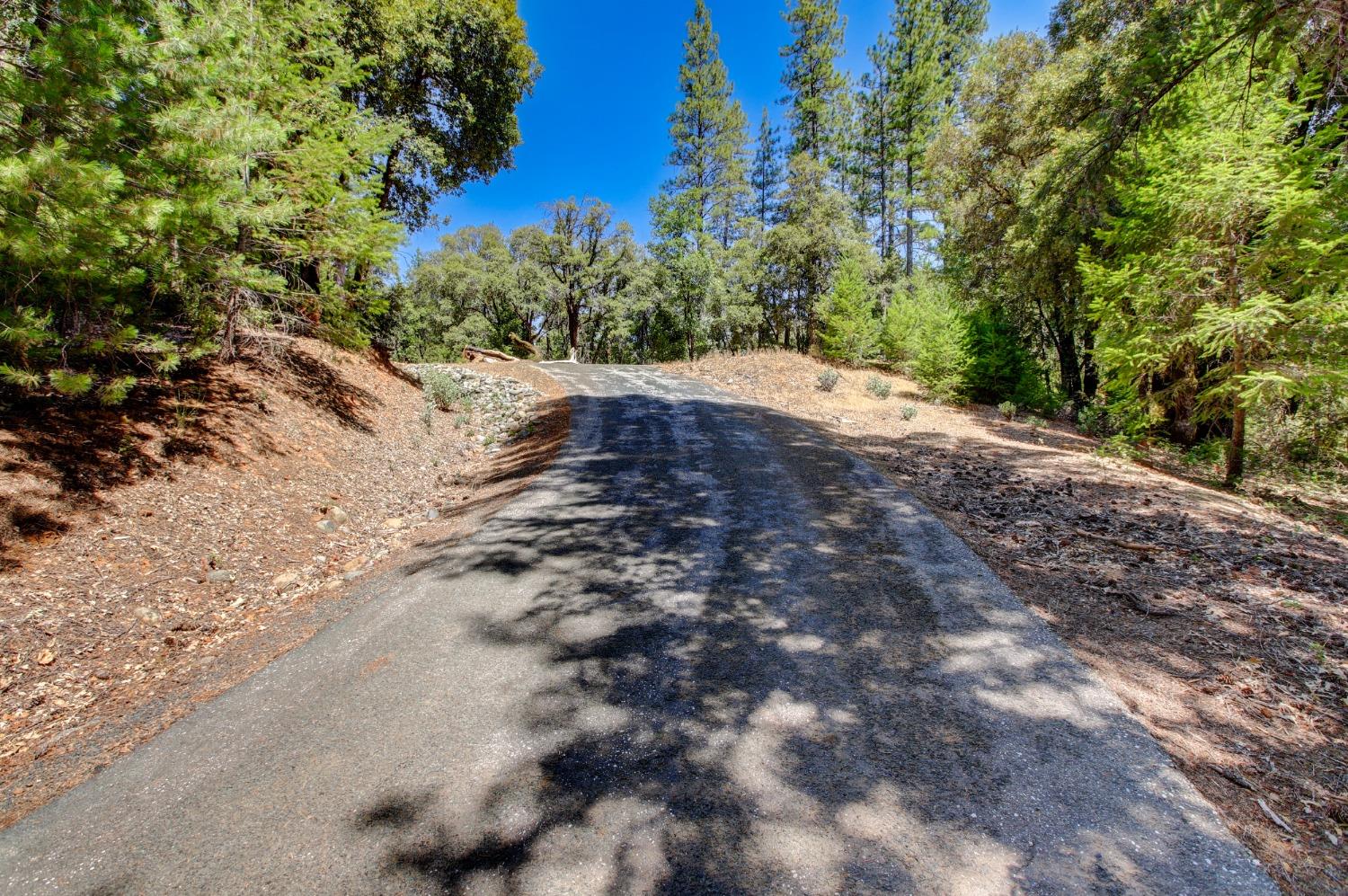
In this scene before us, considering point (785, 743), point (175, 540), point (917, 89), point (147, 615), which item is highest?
point (917, 89)

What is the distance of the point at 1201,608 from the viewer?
392cm

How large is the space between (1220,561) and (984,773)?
4.33m

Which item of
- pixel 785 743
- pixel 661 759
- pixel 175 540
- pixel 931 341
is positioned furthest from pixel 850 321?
pixel 175 540

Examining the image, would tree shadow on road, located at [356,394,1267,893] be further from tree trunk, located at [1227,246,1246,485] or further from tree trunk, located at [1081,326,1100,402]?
tree trunk, located at [1081,326,1100,402]

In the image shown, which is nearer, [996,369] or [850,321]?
[996,369]

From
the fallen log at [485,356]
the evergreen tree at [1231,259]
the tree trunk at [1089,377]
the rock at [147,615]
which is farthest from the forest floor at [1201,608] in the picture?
the fallen log at [485,356]

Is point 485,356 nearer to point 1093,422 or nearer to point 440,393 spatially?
point 440,393

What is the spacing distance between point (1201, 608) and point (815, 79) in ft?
102

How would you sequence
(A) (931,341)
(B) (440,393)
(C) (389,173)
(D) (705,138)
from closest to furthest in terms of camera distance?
(B) (440,393)
(C) (389,173)
(A) (931,341)
(D) (705,138)

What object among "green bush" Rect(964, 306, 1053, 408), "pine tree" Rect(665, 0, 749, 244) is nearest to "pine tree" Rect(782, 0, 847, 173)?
"pine tree" Rect(665, 0, 749, 244)

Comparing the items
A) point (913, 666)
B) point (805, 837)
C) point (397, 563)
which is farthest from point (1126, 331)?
point (397, 563)

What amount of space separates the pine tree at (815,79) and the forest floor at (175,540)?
26585 mm

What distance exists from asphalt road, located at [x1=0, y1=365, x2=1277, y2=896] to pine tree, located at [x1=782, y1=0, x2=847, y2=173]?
2774 cm

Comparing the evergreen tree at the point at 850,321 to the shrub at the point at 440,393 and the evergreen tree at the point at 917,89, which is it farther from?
the shrub at the point at 440,393
